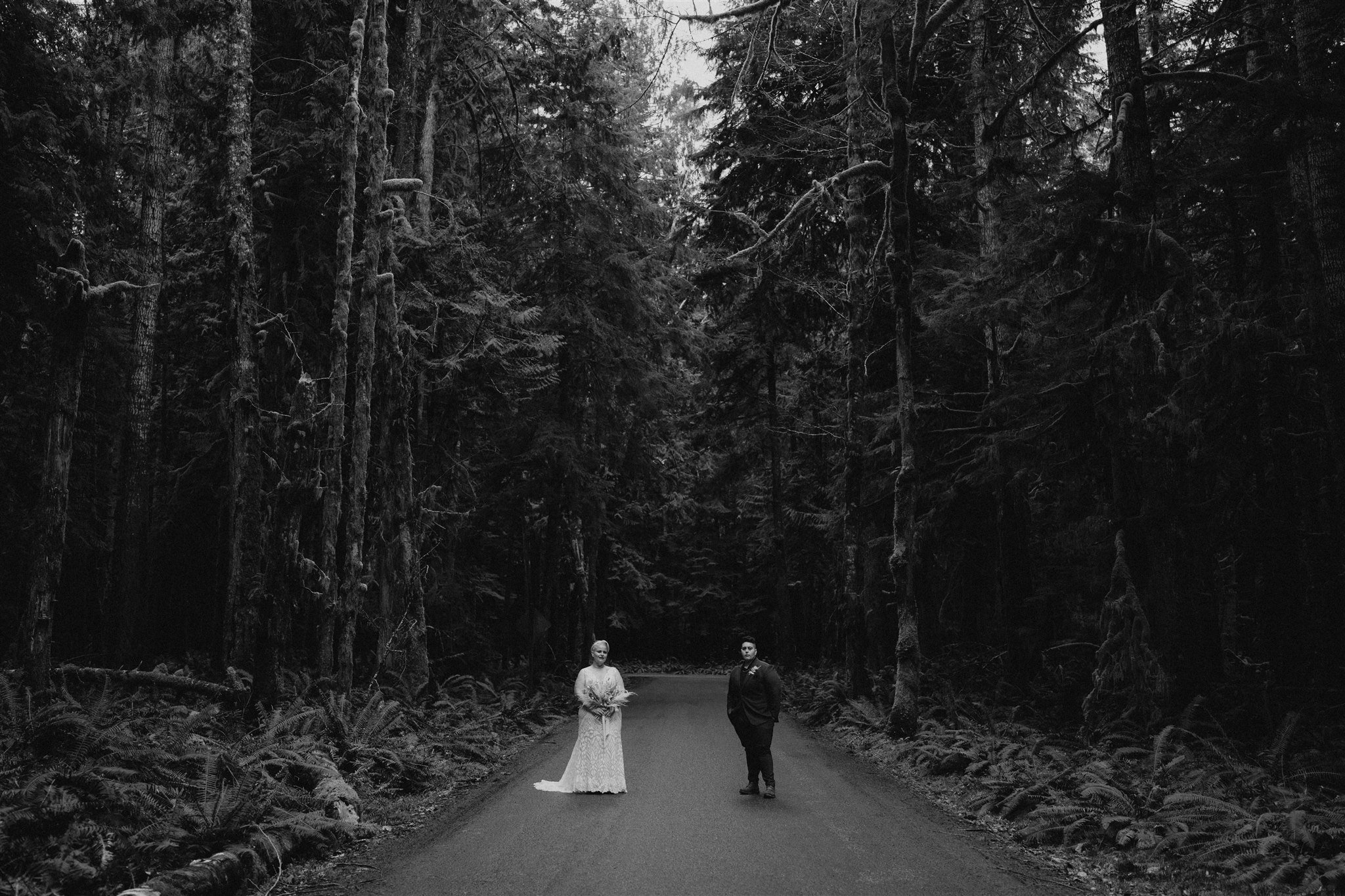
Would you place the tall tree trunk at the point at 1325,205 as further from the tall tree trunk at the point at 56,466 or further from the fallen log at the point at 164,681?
the fallen log at the point at 164,681

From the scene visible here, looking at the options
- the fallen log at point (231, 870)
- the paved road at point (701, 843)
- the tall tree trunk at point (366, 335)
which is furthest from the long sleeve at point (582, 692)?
the tall tree trunk at point (366, 335)

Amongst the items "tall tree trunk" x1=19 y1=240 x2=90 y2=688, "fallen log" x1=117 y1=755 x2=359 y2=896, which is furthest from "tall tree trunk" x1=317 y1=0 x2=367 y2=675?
"fallen log" x1=117 y1=755 x2=359 y2=896

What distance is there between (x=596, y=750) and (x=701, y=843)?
3.01 metres

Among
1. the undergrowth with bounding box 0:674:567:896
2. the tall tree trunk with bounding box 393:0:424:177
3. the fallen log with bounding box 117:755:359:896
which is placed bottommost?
the fallen log with bounding box 117:755:359:896

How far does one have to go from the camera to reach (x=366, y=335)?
13.6m

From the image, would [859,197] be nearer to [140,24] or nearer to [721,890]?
[140,24]

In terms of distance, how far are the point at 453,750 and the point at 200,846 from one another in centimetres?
623

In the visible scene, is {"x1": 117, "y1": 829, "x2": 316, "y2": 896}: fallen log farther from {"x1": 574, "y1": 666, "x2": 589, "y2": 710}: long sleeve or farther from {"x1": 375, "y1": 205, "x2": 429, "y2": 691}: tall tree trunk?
{"x1": 375, "y1": 205, "x2": 429, "y2": 691}: tall tree trunk

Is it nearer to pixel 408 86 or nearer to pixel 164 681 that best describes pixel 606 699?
pixel 164 681

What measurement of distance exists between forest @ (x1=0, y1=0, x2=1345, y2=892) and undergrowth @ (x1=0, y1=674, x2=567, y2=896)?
0.26ft

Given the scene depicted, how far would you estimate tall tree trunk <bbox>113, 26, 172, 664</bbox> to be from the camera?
600 inches

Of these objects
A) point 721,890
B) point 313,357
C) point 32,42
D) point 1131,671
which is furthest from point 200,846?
point 313,357

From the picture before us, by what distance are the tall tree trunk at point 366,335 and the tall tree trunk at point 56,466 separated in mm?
4600

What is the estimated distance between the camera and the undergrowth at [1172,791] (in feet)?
20.4
